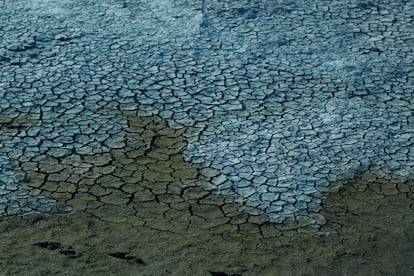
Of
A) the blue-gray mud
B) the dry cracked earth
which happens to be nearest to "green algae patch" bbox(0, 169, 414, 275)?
the dry cracked earth

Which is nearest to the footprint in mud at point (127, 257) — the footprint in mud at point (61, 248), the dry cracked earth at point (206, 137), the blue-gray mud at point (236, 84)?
the dry cracked earth at point (206, 137)

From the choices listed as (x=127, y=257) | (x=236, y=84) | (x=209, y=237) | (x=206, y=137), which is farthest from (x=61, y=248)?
(x=236, y=84)

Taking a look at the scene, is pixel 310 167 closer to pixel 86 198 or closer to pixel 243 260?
pixel 243 260

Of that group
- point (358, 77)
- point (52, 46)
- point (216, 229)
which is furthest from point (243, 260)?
point (52, 46)

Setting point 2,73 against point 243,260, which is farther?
point 2,73

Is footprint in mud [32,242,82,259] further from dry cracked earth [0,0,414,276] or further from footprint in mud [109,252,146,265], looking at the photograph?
footprint in mud [109,252,146,265]

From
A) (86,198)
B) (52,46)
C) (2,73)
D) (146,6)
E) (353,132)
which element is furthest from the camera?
(146,6)

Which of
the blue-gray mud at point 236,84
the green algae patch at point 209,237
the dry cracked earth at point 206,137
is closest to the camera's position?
the green algae patch at point 209,237

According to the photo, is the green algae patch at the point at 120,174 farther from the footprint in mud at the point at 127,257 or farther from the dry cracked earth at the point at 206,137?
the footprint in mud at the point at 127,257
